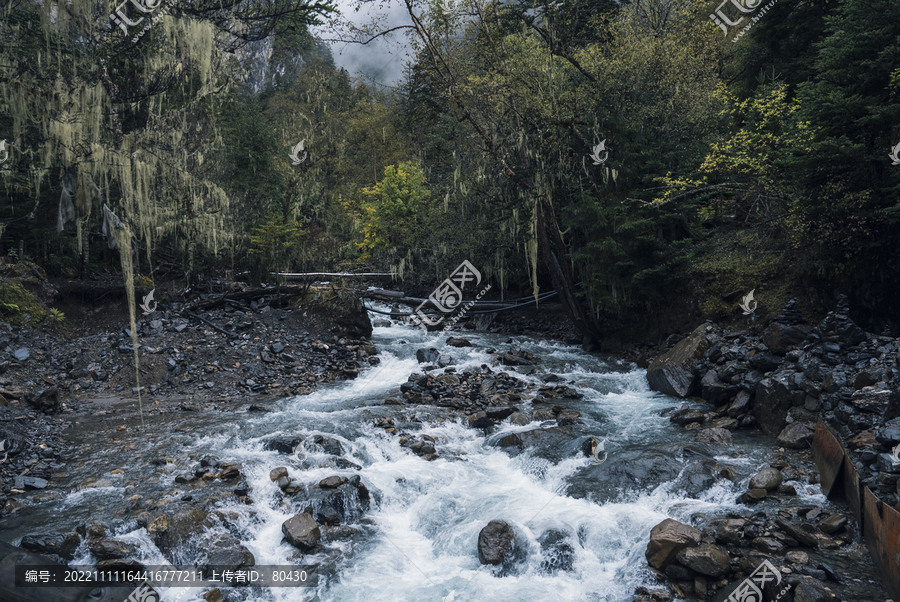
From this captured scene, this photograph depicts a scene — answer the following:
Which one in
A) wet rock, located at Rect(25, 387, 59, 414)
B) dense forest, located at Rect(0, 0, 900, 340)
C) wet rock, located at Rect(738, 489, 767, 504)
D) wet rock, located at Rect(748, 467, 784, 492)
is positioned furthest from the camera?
wet rock, located at Rect(25, 387, 59, 414)

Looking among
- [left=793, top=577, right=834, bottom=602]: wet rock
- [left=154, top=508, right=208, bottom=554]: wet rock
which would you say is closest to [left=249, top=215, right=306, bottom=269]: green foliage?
[left=154, top=508, right=208, bottom=554]: wet rock

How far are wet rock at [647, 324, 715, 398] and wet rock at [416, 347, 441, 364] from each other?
601cm

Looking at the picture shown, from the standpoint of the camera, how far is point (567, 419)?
10062 mm

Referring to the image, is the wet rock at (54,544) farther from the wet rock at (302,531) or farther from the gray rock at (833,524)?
the gray rock at (833,524)

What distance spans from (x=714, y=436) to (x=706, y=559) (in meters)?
3.83

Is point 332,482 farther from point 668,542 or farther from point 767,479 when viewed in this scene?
point 767,479

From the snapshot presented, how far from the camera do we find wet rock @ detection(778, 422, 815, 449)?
7.88m

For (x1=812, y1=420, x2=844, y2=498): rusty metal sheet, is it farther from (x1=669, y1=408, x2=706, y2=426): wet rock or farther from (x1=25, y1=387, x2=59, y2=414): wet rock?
(x1=25, y1=387, x2=59, y2=414): wet rock

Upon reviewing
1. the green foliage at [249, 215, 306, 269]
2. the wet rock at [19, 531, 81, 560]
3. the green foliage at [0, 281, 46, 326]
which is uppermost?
the green foliage at [249, 215, 306, 269]

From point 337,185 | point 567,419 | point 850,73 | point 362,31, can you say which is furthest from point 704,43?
point 337,185

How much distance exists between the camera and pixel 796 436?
8000 mm

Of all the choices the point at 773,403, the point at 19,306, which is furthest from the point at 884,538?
the point at 19,306

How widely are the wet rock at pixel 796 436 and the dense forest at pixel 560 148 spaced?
3224mm

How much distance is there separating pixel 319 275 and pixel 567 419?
9.52m
